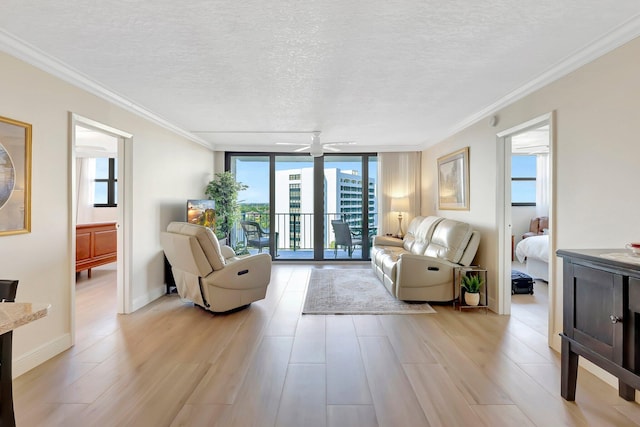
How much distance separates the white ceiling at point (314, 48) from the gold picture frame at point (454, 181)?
0.89m

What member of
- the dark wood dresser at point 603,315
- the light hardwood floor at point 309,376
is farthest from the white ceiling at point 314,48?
the light hardwood floor at point 309,376

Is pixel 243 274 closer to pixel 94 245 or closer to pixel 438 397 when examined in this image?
pixel 438 397

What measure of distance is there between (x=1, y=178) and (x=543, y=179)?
343 inches

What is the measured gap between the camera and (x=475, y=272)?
4.04 m

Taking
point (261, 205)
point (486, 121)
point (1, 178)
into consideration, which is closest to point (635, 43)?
point (486, 121)

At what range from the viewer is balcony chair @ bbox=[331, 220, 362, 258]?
6.31 meters

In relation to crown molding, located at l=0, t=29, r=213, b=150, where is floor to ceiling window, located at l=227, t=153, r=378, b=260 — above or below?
below

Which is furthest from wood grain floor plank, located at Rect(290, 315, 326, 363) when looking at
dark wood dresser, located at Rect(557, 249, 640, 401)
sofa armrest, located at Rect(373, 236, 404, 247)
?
sofa armrest, located at Rect(373, 236, 404, 247)

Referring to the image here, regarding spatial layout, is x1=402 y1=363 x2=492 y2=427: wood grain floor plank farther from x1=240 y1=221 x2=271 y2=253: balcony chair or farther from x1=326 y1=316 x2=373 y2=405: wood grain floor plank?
x1=240 y1=221 x2=271 y2=253: balcony chair

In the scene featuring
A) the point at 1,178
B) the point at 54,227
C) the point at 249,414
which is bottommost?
the point at 249,414

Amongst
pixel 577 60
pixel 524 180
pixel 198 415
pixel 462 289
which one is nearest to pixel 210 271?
pixel 198 415

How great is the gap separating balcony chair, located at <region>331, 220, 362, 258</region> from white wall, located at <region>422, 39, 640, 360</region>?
145 inches

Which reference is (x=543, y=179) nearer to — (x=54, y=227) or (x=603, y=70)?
(x=603, y=70)

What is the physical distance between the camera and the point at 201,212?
4973mm
